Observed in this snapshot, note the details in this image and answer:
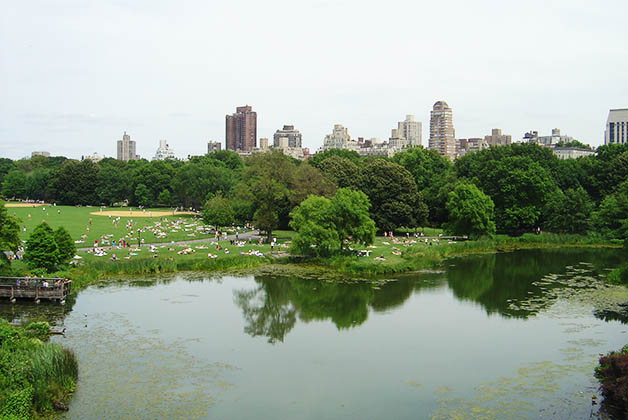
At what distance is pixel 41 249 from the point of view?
3444cm

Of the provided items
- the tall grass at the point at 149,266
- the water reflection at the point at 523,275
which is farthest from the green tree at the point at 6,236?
the water reflection at the point at 523,275

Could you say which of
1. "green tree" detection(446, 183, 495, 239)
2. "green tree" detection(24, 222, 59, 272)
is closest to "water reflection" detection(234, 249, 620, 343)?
"green tree" detection(446, 183, 495, 239)

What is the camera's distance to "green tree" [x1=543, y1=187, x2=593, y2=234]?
190ft

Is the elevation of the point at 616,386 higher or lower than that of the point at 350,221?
lower

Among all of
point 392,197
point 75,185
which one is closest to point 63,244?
→ point 392,197

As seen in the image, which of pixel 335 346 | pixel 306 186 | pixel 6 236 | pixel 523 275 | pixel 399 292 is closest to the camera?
pixel 335 346

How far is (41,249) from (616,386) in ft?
99.2

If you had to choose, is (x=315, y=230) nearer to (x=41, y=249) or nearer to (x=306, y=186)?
(x=306, y=186)

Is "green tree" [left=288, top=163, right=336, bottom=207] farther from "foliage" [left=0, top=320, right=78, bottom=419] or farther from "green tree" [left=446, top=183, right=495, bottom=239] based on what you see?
"foliage" [left=0, top=320, right=78, bottom=419]

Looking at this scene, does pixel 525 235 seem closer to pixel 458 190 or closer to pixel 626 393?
pixel 458 190

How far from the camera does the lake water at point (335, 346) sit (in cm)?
1909

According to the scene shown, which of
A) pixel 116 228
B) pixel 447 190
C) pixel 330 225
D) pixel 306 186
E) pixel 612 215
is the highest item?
pixel 447 190

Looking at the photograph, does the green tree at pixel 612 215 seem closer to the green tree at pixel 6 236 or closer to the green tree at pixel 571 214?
the green tree at pixel 571 214

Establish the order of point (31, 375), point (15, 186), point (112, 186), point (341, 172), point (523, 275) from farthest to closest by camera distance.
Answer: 1. point (15, 186)
2. point (112, 186)
3. point (341, 172)
4. point (523, 275)
5. point (31, 375)
